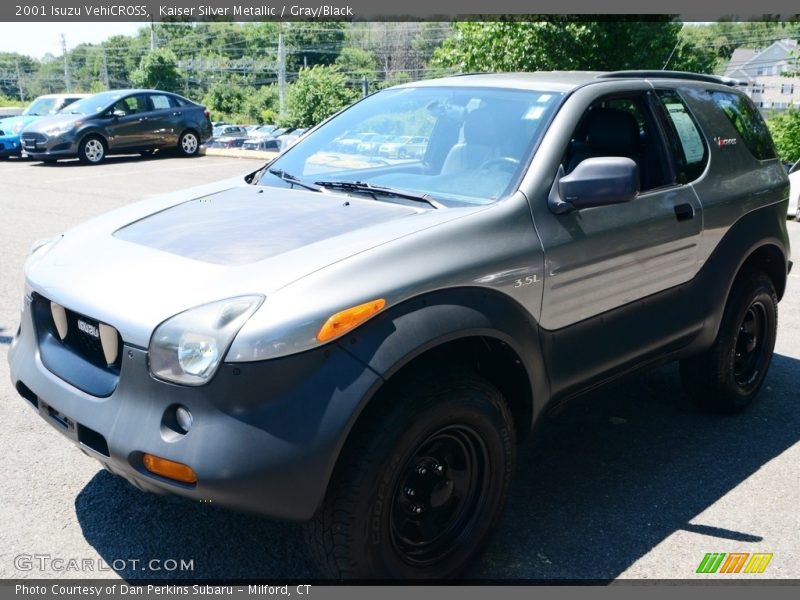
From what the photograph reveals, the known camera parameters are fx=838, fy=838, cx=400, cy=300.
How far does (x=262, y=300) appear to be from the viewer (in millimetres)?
2645

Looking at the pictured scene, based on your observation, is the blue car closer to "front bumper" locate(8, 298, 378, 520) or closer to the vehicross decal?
the vehicross decal

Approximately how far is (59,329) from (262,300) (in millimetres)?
962

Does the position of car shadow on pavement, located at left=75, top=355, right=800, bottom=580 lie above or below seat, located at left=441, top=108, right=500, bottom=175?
below

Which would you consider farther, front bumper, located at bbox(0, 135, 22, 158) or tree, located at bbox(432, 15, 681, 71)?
tree, located at bbox(432, 15, 681, 71)

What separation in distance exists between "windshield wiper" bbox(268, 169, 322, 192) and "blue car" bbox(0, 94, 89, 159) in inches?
697

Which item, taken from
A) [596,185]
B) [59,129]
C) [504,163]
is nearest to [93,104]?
[59,129]

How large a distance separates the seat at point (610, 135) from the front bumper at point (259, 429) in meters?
1.97

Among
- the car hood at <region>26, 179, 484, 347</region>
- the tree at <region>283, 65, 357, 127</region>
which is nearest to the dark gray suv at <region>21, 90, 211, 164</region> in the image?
the car hood at <region>26, 179, 484, 347</region>

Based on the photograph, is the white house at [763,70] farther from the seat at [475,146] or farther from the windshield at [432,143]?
the seat at [475,146]

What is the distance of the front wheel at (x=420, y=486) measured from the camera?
2.68 meters

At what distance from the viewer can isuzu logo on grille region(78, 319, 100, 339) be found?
9.55ft

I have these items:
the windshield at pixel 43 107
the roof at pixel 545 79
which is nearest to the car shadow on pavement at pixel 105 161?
the windshield at pixel 43 107

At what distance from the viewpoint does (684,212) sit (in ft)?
13.1

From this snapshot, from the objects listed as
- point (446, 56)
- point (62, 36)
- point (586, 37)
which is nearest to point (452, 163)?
point (586, 37)
